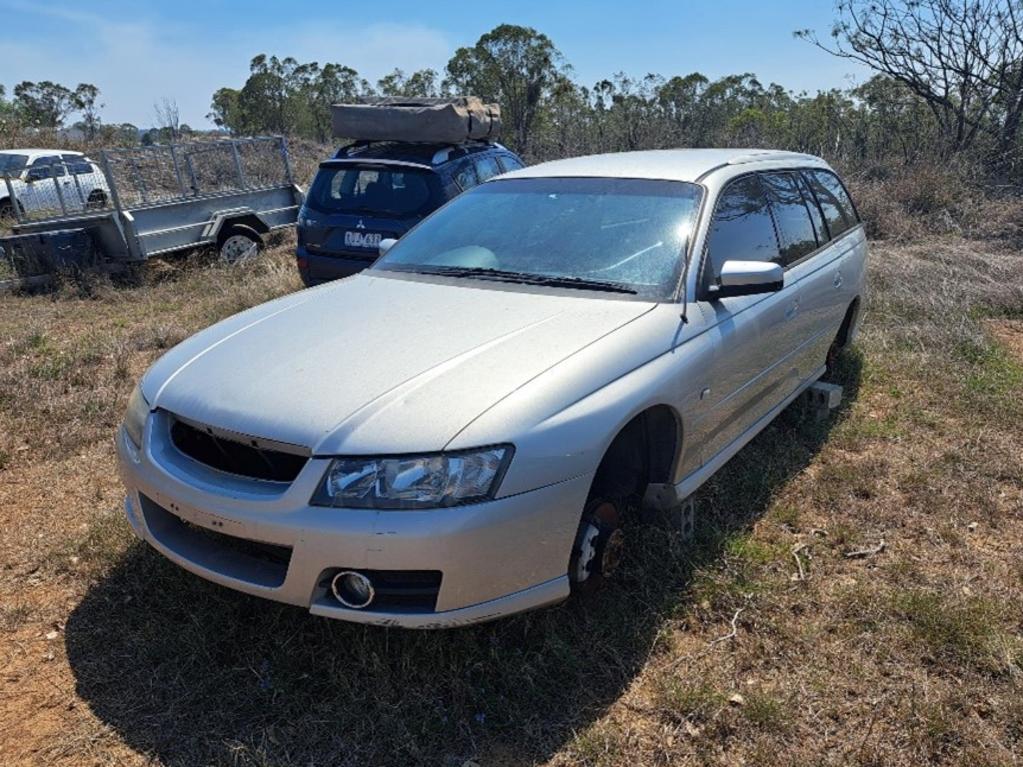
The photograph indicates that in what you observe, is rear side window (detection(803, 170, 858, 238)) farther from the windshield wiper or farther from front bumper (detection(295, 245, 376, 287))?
front bumper (detection(295, 245, 376, 287))

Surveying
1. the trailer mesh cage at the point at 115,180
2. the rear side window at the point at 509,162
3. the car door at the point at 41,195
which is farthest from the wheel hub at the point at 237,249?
the rear side window at the point at 509,162

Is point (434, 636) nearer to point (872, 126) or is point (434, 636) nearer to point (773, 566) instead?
point (773, 566)

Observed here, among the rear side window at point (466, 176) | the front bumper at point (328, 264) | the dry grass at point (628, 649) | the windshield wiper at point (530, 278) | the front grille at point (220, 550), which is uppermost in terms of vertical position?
the rear side window at point (466, 176)

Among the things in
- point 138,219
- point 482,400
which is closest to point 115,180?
point 138,219

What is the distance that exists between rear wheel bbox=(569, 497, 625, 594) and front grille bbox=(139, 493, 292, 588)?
0.97m

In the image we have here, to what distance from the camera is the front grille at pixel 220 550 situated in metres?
2.44

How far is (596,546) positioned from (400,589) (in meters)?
0.77

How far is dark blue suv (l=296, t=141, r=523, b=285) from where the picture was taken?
6484mm

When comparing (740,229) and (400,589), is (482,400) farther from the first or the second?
(740,229)

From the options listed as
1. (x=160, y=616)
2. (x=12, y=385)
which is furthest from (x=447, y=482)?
(x=12, y=385)

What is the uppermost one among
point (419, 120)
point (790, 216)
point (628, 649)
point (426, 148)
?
point (419, 120)

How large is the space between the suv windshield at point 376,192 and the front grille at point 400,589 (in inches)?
185

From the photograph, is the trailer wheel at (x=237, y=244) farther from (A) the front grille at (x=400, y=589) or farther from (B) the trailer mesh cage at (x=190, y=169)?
(A) the front grille at (x=400, y=589)

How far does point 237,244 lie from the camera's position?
9641 millimetres
